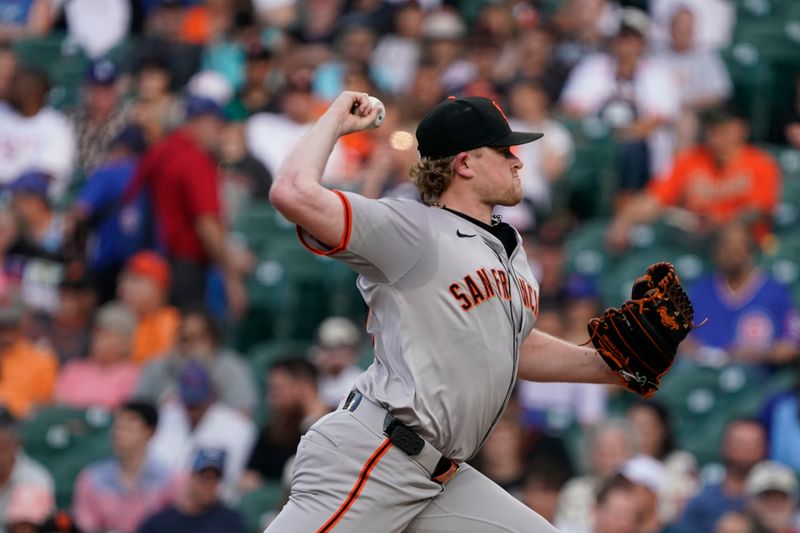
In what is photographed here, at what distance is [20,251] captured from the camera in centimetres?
1001

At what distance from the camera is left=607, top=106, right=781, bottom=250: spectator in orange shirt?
9.26 metres

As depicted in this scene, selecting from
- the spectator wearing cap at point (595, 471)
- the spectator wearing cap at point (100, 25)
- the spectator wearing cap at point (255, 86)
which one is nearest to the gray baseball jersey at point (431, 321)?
the spectator wearing cap at point (595, 471)

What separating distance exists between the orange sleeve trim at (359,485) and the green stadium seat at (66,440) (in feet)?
14.9

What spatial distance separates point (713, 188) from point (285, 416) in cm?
308

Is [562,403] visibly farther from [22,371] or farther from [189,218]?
[22,371]

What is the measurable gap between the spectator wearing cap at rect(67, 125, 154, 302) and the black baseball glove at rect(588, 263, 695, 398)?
221 inches

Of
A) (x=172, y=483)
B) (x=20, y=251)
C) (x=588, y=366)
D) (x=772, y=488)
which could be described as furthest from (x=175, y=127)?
(x=588, y=366)

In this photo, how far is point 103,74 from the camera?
1107 cm

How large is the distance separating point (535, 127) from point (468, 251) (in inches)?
233

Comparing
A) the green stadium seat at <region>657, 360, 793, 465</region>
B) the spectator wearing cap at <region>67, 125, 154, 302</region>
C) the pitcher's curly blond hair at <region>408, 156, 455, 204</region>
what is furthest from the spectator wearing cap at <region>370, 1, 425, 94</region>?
the pitcher's curly blond hair at <region>408, 156, 455, 204</region>

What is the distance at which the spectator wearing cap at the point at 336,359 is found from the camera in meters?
8.52

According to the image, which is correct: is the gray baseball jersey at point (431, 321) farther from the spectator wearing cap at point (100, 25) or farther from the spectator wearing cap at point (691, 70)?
the spectator wearing cap at point (100, 25)

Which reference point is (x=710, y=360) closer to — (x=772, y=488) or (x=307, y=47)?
(x=772, y=488)

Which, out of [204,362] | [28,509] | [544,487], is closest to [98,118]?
[204,362]
